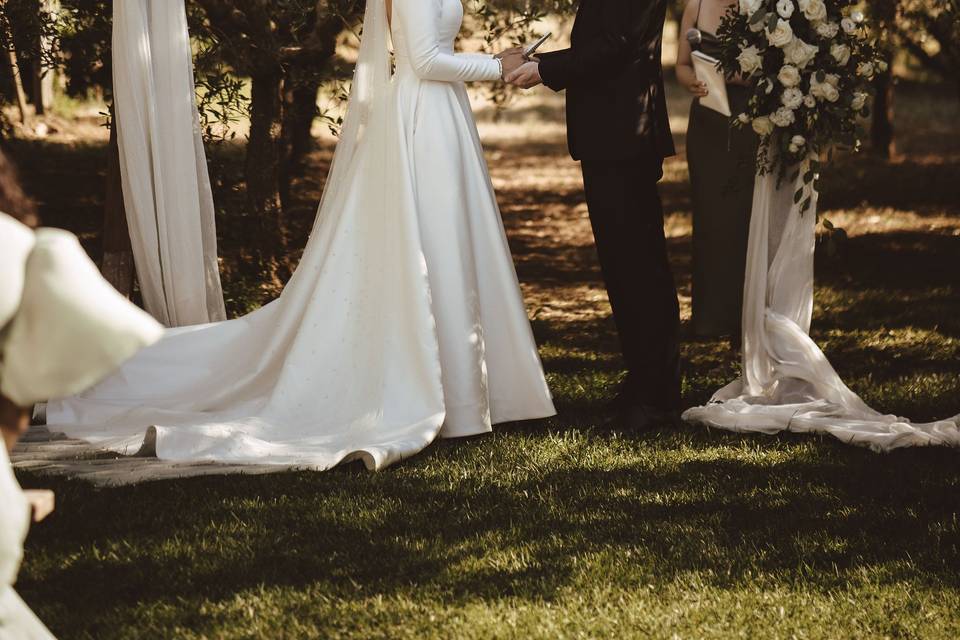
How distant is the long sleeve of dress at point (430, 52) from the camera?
5.15m

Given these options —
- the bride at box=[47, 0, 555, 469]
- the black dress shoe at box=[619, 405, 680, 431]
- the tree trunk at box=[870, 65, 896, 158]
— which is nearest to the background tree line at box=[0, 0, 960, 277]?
the bride at box=[47, 0, 555, 469]

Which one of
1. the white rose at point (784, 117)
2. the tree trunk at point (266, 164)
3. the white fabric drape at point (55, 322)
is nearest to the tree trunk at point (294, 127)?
the tree trunk at point (266, 164)

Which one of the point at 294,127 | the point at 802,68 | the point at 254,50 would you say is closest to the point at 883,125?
the point at 294,127

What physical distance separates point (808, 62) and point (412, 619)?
10.4 ft

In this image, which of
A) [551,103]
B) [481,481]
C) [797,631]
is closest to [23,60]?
[481,481]

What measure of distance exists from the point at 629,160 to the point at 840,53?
1.05m

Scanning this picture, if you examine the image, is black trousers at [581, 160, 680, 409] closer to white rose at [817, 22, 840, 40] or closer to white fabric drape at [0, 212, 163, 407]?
white rose at [817, 22, 840, 40]

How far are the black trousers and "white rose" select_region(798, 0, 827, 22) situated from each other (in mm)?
910

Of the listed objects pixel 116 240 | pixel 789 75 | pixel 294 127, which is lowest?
pixel 116 240

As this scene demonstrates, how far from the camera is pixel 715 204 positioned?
6.51 meters

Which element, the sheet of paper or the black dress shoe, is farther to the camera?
the sheet of paper

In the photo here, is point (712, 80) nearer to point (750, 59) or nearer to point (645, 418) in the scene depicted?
point (750, 59)

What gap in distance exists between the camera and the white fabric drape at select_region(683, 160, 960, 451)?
5.55 meters

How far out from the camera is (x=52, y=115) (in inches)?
613
